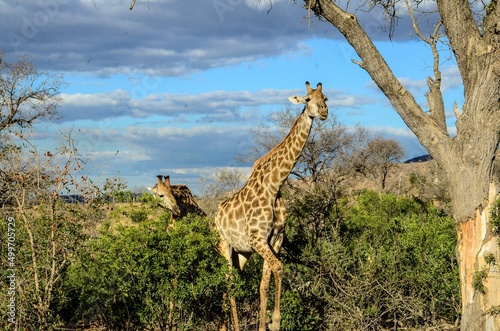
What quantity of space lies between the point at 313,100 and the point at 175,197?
3589 millimetres

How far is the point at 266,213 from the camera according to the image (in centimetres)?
916

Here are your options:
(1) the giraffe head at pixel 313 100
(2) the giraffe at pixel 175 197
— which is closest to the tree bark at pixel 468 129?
(1) the giraffe head at pixel 313 100

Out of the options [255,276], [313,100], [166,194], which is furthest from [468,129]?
[166,194]

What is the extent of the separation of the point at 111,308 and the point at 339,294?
328 cm

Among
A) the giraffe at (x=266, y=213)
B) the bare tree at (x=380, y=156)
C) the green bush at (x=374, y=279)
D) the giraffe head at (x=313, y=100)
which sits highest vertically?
the bare tree at (x=380, y=156)

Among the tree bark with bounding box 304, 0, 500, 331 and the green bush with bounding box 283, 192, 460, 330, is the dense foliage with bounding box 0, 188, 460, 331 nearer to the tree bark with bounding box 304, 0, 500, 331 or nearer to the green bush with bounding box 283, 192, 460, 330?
the green bush with bounding box 283, 192, 460, 330

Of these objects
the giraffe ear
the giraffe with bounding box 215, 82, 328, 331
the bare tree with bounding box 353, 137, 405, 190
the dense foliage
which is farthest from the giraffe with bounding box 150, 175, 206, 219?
the bare tree with bounding box 353, 137, 405, 190

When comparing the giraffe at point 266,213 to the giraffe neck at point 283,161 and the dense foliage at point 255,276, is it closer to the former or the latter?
the giraffe neck at point 283,161

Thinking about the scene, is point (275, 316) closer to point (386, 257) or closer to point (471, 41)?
point (386, 257)

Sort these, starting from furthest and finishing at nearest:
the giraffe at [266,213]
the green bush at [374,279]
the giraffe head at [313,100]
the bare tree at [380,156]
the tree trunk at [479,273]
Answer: the bare tree at [380,156] < the green bush at [374,279] < the giraffe head at [313,100] < the giraffe at [266,213] < the tree trunk at [479,273]

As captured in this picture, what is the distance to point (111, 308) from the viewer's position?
31.6 ft

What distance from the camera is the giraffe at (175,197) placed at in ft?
37.6

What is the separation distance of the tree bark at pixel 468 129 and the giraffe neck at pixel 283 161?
43.8 inches

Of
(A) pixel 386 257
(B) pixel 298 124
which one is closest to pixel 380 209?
(A) pixel 386 257
